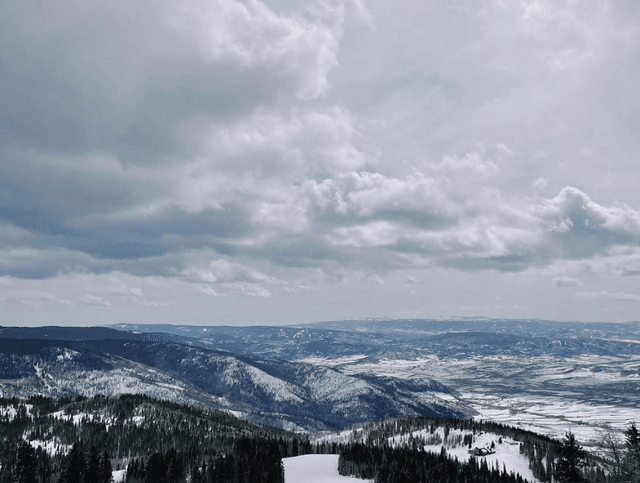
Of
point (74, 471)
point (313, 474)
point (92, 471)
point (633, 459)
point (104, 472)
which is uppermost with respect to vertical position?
point (633, 459)

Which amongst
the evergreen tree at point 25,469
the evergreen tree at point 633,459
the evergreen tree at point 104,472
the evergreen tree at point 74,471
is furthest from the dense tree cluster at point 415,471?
the evergreen tree at point 25,469

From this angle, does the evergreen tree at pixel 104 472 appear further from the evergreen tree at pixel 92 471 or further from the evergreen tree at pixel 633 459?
the evergreen tree at pixel 633 459

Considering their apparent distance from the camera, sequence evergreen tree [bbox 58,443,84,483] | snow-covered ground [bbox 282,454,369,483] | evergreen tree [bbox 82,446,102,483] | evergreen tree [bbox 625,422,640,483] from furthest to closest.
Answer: snow-covered ground [bbox 282,454,369,483] < evergreen tree [bbox 58,443,84,483] < evergreen tree [bbox 82,446,102,483] < evergreen tree [bbox 625,422,640,483]

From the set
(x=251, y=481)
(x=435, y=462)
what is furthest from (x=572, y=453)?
(x=251, y=481)

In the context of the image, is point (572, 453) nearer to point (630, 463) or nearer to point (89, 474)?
point (630, 463)

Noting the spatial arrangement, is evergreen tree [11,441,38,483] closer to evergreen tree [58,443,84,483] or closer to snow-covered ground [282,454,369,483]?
evergreen tree [58,443,84,483]

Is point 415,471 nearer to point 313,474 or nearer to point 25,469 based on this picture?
point 313,474

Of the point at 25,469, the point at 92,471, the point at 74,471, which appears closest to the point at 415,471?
the point at 92,471

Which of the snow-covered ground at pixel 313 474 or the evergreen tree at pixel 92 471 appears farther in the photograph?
the snow-covered ground at pixel 313 474

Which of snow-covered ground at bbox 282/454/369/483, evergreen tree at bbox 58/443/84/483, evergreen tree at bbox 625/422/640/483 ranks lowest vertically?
snow-covered ground at bbox 282/454/369/483

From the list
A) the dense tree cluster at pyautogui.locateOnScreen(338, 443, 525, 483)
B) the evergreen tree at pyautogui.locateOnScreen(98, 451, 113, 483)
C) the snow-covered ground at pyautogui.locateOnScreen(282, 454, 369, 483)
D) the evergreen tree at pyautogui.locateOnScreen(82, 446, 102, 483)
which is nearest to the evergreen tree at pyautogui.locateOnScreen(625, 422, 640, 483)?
the dense tree cluster at pyautogui.locateOnScreen(338, 443, 525, 483)

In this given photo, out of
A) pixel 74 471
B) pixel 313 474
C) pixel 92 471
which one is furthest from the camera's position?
pixel 313 474
